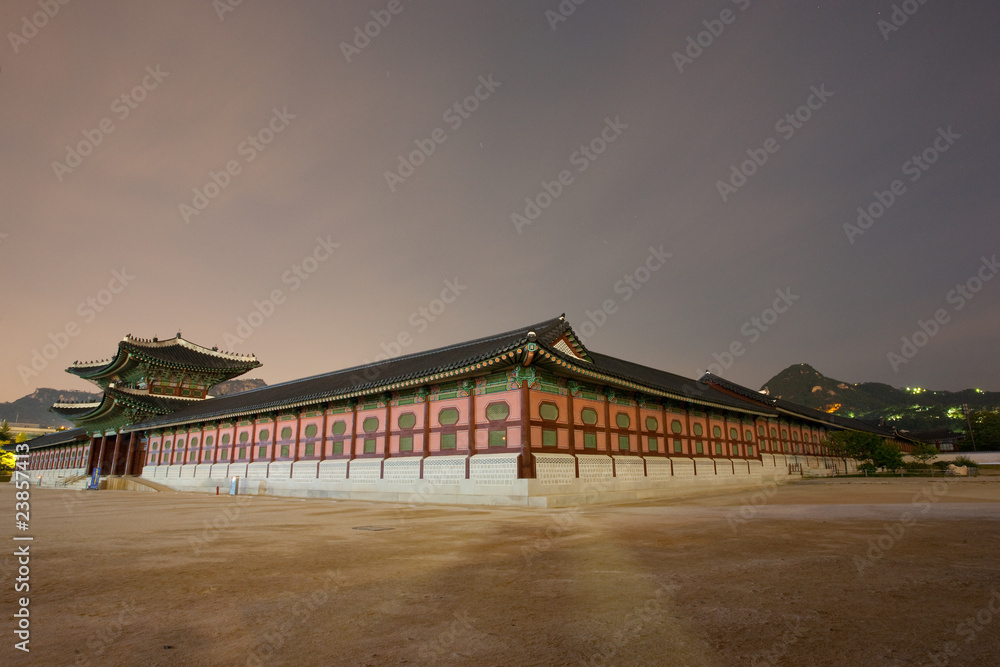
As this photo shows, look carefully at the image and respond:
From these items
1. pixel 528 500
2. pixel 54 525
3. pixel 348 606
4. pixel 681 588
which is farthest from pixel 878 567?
pixel 54 525

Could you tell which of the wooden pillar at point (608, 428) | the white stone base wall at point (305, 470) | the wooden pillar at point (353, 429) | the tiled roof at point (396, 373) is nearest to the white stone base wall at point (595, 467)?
the wooden pillar at point (608, 428)

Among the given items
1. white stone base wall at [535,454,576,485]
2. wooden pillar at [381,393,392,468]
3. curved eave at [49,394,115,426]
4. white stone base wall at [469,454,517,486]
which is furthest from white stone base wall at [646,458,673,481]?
curved eave at [49,394,115,426]

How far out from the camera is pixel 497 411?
65.7 ft

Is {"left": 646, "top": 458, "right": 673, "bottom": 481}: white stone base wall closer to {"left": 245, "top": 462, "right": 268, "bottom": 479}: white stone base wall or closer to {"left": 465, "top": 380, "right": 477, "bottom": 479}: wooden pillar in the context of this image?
{"left": 465, "top": 380, "right": 477, "bottom": 479}: wooden pillar

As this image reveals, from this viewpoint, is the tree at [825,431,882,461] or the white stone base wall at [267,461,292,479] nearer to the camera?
the white stone base wall at [267,461,292,479]

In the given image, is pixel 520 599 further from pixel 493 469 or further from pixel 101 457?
pixel 101 457

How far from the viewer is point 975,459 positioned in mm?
66062

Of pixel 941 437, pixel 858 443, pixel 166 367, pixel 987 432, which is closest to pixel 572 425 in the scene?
pixel 858 443

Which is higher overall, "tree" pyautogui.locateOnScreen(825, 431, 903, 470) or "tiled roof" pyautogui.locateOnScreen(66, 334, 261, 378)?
"tiled roof" pyautogui.locateOnScreen(66, 334, 261, 378)

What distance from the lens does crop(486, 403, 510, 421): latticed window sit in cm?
1975

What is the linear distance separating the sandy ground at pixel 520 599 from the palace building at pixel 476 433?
10448 millimetres

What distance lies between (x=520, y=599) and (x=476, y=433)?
15.8 meters

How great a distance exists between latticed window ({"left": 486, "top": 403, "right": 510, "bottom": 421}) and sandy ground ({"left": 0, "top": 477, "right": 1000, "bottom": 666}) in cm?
1051

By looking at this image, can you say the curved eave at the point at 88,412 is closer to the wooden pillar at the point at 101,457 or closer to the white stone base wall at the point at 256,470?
the wooden pillar at the point at 101,457
